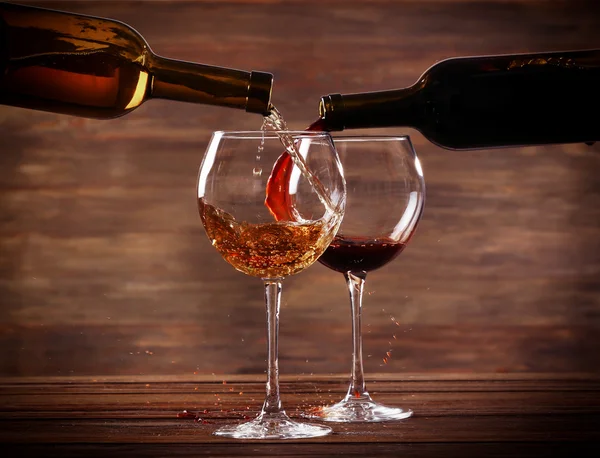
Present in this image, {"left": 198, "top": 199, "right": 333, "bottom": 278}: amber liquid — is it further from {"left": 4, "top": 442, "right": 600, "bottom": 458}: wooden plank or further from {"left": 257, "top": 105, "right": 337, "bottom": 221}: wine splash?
{"left": 4, "top": 442, "right": 600, "bottom": 458}: wooden plank

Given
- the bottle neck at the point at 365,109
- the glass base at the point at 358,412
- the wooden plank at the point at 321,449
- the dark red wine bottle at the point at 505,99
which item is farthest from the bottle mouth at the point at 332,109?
the wooden plank at the point at 321,449

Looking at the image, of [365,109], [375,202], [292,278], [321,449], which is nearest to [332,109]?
[365,109]

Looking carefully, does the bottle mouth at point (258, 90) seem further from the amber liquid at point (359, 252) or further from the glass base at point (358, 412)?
the glass base at point (358, 412)

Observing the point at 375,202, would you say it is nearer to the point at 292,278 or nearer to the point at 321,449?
the point at 321,449

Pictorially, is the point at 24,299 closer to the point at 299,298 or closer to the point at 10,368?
the point at 10,368

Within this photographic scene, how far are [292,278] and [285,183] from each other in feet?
3.79

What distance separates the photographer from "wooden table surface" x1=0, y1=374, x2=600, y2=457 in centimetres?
71

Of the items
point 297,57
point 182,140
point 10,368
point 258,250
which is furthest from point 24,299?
point 258,250

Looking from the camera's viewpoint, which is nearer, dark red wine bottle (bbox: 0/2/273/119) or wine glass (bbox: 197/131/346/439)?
Result: wine glass (bbox: 197/131/346/439)

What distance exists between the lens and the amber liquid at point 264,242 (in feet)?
2.77

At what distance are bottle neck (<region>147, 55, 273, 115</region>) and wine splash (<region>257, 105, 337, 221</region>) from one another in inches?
6.5

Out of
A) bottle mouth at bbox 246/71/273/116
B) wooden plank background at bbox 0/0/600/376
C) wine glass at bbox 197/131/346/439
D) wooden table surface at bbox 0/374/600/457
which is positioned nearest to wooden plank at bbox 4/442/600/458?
wooden table surface at bbox 0/374/600/457

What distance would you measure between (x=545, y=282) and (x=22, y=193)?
114cm

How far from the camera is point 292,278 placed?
6.66 feet
